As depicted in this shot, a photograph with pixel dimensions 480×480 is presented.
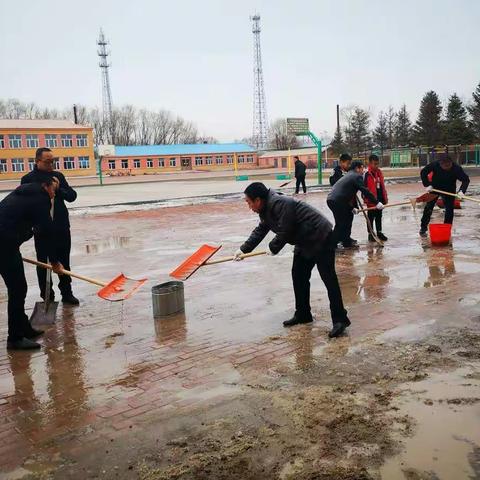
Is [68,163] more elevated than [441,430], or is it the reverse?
[68,163]

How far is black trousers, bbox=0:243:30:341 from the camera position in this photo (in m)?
5.05

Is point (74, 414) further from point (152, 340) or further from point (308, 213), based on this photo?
point (308, 213)

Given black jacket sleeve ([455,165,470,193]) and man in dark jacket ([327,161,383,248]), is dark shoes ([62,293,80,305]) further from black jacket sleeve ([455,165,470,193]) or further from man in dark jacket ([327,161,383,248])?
black jacket sleeve ([455,165,470,193])

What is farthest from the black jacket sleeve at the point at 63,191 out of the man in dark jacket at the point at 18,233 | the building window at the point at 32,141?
the building window at the point at 32,141

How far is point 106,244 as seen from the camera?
39.1 feet

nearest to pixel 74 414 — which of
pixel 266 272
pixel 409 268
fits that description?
pixel 266 272

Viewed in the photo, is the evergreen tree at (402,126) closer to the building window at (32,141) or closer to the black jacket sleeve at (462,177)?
the building window at (32,141)

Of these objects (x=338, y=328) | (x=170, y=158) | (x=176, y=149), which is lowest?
(x=338, y=328)

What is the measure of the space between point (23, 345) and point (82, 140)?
68.4 meters

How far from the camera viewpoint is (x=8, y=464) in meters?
3.15

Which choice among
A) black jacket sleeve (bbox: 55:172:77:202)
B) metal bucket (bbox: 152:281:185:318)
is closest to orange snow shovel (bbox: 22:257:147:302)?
metal bucket (bbox: 152:281:185:318)

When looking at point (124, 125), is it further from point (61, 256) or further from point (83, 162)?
point (61, 256)

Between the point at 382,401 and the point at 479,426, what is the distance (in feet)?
2.06

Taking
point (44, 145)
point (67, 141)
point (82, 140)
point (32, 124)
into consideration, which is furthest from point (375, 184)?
point (82, 140)
